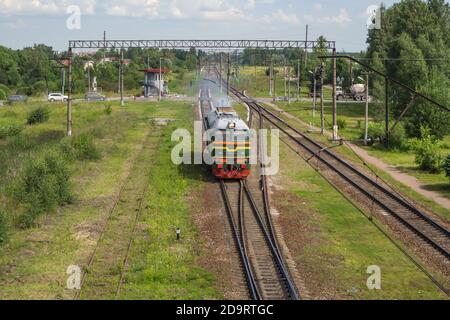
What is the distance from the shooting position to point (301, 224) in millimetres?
23406

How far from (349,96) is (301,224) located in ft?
243

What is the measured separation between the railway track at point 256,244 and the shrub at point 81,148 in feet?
34.9

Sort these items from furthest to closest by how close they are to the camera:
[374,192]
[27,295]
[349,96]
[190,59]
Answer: [190,59], [349,96], [374,192], [27,295]

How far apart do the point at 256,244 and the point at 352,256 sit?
329cm

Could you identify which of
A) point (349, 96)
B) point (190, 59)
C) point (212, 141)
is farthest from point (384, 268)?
point (190, 59)

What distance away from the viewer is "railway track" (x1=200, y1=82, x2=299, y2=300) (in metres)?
16.3

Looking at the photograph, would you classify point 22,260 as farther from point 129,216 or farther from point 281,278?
point 281,278

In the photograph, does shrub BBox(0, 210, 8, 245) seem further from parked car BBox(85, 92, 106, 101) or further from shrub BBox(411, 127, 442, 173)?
parked car BBox(85, 92, 106, 101)

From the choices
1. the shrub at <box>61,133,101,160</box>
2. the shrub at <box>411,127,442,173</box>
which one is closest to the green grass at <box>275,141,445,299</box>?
the shrub at <box>411,127,442,173</box>

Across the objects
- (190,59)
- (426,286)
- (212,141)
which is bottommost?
(426,286)

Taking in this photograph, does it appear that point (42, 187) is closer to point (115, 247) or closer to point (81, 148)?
point (115, 247)

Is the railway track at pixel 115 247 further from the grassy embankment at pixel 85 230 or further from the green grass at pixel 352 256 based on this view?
the green grass at pixel 352 256

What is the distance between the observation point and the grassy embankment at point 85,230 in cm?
1677

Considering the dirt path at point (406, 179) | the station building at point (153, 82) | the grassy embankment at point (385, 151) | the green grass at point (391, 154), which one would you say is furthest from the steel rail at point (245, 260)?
the station building at point (153, 82)
